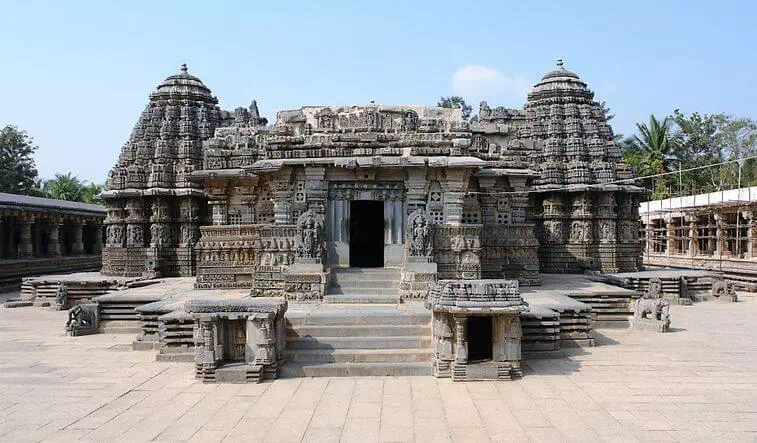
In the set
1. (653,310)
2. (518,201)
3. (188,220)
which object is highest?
(518,201)

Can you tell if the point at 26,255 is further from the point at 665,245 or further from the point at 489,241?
the point at 665,245

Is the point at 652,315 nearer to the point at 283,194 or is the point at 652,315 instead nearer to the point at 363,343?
the point at 363,343

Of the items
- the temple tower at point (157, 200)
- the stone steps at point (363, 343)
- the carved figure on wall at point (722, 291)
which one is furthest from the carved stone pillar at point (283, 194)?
the carved figure on wall at point (722, 291)

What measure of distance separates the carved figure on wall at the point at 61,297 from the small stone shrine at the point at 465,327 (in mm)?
12770

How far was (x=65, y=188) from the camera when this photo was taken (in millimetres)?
43031

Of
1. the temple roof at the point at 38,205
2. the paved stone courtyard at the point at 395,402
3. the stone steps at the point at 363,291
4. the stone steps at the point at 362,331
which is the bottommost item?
the paved stone courtyard at the point at 395,402

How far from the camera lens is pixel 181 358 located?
30.1 ft

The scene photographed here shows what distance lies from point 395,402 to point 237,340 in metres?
2.75

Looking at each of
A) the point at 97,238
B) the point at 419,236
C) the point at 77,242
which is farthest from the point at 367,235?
the point at 97,238

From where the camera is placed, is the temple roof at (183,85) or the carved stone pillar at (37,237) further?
the carved stone pillar at (37,237)

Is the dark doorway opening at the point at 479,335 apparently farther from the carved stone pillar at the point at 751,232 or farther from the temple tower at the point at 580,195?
the carved stone pillar at the point at 751,232

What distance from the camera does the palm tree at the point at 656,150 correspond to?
34.9 metres


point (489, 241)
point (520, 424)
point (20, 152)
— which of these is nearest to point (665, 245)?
point (489, 241)

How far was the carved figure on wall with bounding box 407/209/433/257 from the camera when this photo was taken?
11.2 m
